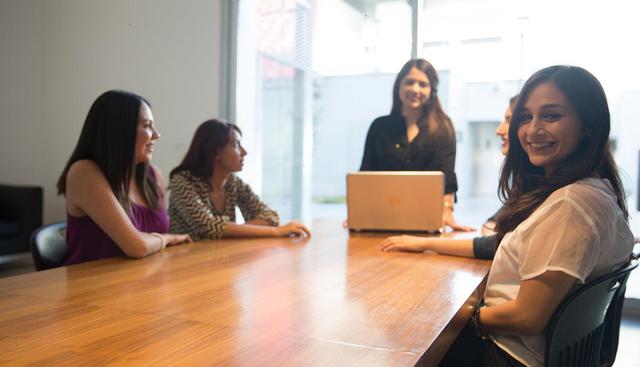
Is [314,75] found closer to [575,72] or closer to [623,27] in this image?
[623,27]

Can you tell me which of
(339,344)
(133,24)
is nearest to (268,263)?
(339,344)

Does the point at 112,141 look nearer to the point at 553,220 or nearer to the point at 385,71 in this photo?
the point at 553,220

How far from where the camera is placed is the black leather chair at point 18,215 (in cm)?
401

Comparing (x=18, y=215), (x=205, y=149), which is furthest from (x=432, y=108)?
(x=18, y=215)

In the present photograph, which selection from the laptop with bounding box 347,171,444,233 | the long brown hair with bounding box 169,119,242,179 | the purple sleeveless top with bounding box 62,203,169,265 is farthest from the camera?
the long brown hair with bounding box 169,119,242,179

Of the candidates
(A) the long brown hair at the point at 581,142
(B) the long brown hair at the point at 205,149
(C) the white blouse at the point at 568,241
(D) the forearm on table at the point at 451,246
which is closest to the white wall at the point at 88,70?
(B) the long brown hair at the point at 205,149

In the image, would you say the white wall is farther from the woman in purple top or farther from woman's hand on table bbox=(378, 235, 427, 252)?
woman's hand on table bbox=(378, 235, 427, 252)

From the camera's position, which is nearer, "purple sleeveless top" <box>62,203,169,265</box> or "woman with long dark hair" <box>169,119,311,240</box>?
"purple sleeveless top" <box>62,203,169,265</box>

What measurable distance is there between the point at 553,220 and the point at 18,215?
4.22m

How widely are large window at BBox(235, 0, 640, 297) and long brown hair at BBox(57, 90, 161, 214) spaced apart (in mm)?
2485

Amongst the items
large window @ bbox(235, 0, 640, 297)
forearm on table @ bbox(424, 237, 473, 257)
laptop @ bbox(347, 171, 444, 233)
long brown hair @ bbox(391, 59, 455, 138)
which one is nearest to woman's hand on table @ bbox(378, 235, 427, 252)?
forearm on table @ bbox(424, 237, 473, 257)

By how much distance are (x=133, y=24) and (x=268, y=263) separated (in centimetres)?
372

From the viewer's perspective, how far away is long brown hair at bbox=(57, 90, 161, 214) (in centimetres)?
184

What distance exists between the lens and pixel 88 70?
4.78 meters
